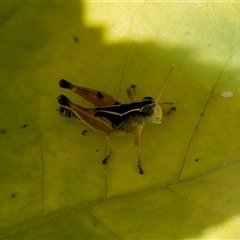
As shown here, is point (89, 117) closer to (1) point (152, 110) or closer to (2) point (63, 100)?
(2) point (63, 100)

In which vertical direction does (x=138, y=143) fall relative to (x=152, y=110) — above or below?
below

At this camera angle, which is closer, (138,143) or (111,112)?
(138,143)

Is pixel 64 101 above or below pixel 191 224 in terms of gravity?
above

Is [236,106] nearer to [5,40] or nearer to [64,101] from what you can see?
[64,101]

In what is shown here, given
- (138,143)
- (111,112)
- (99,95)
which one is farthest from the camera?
(111,112)

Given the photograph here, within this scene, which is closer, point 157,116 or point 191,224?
point 191,224

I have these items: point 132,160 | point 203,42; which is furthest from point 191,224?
point 203,42

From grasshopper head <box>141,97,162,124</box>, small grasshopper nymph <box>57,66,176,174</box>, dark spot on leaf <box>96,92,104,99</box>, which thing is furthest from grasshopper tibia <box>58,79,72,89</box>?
grasshopper head <box>141,97,162,124</box>

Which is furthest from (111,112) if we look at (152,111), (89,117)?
(152,111)
